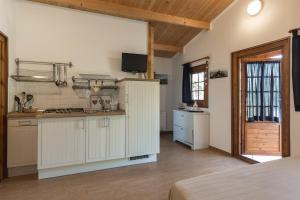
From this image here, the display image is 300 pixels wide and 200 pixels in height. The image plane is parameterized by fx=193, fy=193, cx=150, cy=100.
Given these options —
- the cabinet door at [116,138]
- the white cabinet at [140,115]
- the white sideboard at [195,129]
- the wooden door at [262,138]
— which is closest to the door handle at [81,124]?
the cabinet door at [116,138]

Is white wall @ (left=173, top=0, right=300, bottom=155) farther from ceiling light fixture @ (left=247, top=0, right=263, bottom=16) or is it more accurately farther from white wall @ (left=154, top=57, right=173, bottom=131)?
white wall @ (left=154, top=57, right=173, bottom=131)

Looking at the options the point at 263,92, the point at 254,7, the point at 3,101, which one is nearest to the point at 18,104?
the point at 3,101

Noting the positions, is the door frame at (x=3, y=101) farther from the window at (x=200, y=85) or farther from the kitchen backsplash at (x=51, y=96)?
the window at (x=200, y=85)

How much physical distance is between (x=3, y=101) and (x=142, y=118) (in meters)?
2.11

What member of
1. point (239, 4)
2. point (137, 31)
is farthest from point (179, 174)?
point (239, 4)

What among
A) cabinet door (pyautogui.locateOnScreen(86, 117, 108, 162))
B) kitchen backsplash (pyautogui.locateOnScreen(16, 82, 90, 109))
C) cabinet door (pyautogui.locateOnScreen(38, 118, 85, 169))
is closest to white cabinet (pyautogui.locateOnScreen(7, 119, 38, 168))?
cabinet door (pyautogui.locateOnScreen(38, 118, 85, 169))

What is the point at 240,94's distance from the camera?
12.4ft

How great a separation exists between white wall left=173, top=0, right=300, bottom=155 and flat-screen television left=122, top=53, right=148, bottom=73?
1.61m

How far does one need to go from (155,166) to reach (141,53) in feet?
7.51

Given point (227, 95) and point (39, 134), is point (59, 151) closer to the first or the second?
point (39, 134)

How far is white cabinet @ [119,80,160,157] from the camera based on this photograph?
3.32 metres

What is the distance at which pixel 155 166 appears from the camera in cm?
333

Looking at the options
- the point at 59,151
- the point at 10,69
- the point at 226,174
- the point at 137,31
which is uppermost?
the point at 137,31

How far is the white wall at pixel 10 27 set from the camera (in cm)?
279
